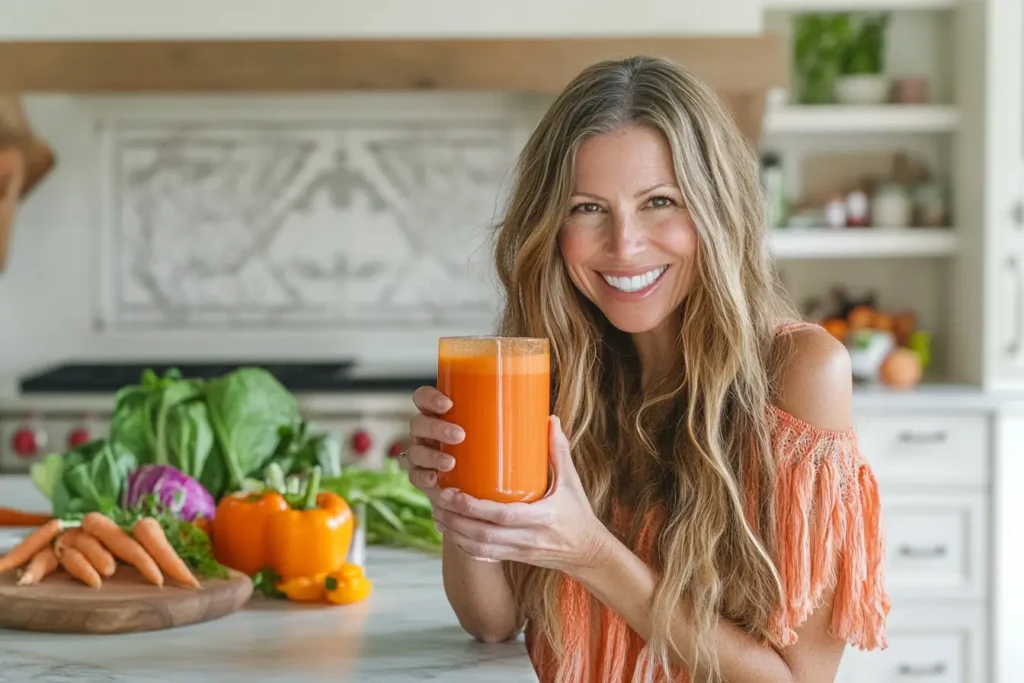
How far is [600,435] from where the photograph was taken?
160 centimetres

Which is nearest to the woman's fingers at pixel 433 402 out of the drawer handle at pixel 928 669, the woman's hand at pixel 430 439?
the woman's hand at pixel 430 439

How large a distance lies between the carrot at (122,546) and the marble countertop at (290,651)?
0.09m

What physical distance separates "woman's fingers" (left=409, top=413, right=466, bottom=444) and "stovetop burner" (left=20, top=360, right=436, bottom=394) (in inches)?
83.0

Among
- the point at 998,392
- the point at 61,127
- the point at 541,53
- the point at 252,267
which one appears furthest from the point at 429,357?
the point at 998,392

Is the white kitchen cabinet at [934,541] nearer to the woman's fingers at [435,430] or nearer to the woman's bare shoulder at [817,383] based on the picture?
the woman's bare shoulder at [817,383]

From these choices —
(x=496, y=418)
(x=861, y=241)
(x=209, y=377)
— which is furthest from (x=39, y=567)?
(x=861, y=241)

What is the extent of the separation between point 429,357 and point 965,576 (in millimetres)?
1752

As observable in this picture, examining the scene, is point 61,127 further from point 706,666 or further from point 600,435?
point 706,666

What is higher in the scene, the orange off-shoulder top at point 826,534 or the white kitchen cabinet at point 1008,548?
the orange off-shoulder top at point 826,534

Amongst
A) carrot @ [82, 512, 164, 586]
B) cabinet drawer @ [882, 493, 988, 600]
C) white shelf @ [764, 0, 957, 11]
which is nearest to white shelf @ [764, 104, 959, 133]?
white shelf @ [764, 0, 957, 11]

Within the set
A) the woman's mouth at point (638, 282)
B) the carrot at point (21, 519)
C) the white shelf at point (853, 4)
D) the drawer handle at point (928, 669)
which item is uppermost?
the white shelf at point (853, 4)

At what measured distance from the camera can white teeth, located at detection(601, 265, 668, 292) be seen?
4.69 ft

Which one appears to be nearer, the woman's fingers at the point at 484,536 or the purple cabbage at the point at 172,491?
the woman's fingers at the point at 484,536

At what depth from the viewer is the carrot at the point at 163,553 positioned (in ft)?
5.07
